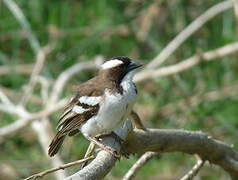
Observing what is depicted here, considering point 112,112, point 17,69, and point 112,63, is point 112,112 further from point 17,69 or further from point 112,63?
point 17,69

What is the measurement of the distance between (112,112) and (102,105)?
4.3 inches

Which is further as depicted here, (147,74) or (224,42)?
(224,42)

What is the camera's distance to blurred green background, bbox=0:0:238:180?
6801mm

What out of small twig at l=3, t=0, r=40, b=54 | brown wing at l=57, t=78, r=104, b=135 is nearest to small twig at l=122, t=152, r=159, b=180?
brown wing at l=57, t=78, r=104, b=135

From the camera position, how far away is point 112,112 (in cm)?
367

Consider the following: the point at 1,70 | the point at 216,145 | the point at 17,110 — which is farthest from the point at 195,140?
the point at 1,70

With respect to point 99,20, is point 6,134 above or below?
below

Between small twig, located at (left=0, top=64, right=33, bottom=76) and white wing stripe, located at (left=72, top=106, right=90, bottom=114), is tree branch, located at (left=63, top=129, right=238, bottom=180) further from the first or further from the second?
small twig, located at (left=0, top=64, right=33, bottom=76)

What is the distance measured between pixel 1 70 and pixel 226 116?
193cm

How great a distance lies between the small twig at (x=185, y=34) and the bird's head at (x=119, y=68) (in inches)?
88.0

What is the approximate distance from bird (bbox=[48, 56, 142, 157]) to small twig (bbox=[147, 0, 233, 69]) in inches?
89.5

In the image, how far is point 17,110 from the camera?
5.38 meters

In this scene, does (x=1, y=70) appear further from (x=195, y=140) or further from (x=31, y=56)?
(x=195, y=140)

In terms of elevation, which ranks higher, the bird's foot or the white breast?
the white breast
